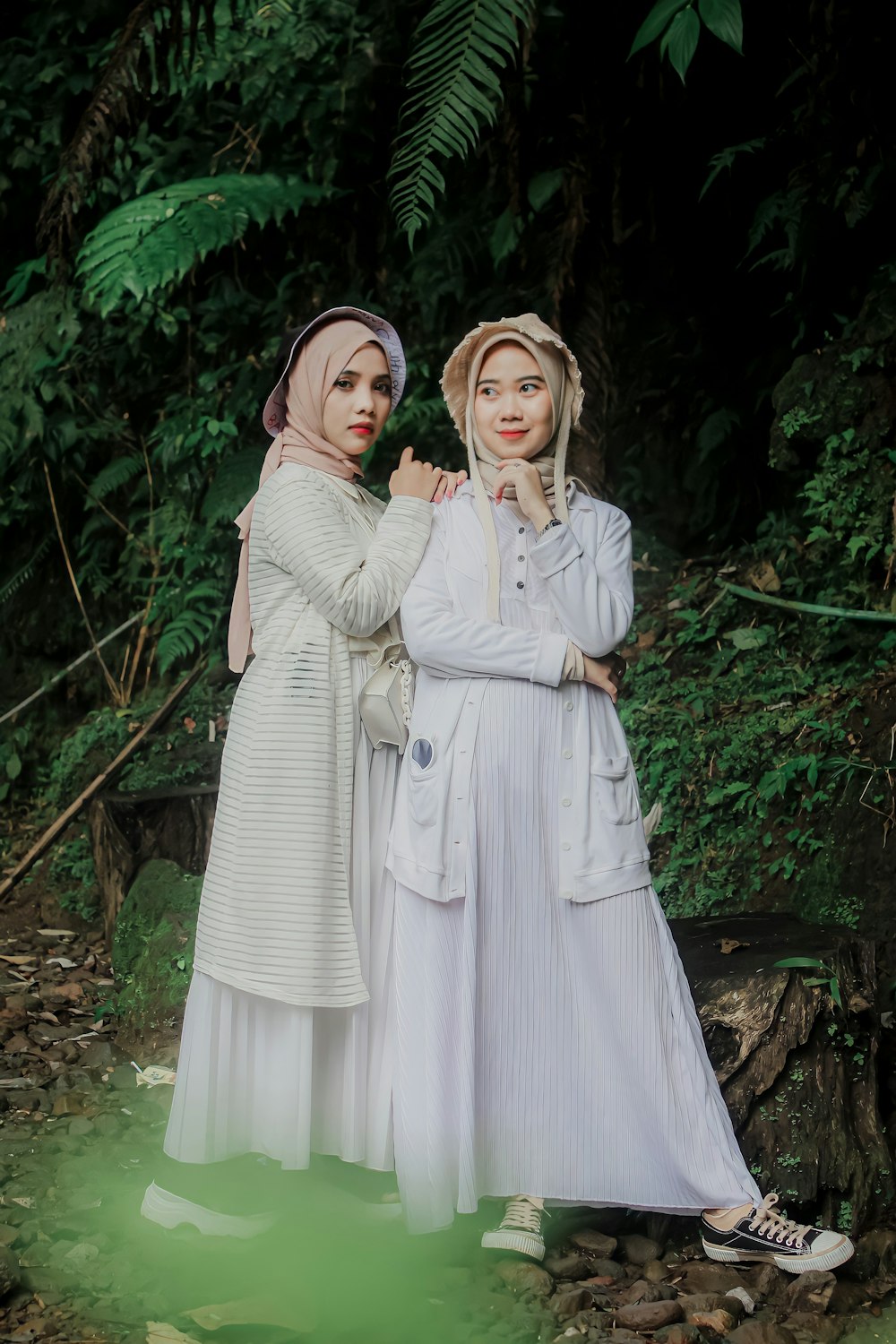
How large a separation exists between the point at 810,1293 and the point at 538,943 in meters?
0.96

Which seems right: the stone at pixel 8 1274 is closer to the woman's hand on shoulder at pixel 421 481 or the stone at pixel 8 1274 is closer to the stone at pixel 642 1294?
the stone at pixel 642 1294

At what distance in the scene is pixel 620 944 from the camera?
3031mm

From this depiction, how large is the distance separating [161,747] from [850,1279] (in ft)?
13.0

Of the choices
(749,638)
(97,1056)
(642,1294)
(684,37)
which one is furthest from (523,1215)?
(684,37)

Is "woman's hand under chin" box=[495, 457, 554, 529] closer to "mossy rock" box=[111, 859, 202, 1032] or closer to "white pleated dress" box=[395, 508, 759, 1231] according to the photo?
"white pleated dress" box=[395, 508, 759, 1231]

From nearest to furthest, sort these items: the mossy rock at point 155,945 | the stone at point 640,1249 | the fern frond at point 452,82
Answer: the stone at point 640,1249 < the fern frond at point 452,82 < the mossy rock at point 155,945

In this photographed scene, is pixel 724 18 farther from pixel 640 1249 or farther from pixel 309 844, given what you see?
pixel 640 1249

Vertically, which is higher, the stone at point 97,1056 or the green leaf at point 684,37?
the green leaf at point 684,37

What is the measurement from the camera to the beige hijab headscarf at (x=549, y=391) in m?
3.08

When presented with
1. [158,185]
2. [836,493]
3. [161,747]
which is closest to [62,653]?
[161,747]

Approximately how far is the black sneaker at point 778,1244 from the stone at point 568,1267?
0.29 m

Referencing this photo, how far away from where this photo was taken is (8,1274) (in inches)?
116

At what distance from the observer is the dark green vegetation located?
485 centimetres

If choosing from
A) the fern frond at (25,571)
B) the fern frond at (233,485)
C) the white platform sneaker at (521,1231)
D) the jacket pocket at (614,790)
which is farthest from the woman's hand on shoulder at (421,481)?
the fern frond at (25,571)
